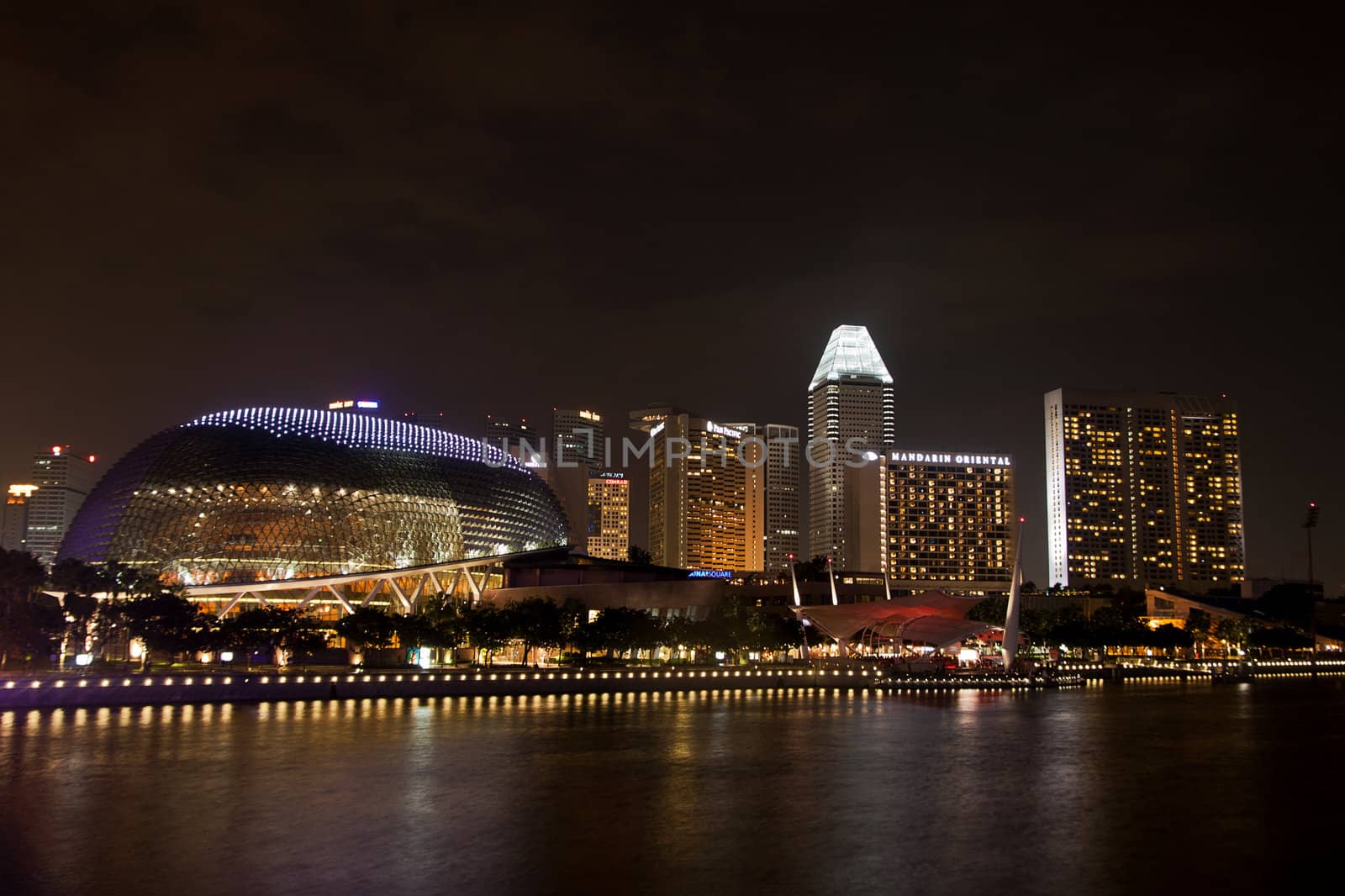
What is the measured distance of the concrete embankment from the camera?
194 feet

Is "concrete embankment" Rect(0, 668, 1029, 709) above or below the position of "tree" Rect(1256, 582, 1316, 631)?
below

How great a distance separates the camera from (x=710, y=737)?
157ft

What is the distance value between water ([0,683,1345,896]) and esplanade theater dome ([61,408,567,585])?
1391 inches

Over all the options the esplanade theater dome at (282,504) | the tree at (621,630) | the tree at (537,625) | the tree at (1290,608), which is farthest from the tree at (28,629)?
the tree at (1290,608)

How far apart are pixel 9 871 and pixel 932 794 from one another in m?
24.7

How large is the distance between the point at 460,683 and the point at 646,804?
3944 cm

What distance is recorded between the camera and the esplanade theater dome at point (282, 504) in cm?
9062

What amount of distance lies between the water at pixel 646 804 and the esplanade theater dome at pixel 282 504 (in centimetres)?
3533

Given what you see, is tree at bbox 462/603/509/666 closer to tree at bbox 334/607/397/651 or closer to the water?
tree at bbox 334/607/397/651

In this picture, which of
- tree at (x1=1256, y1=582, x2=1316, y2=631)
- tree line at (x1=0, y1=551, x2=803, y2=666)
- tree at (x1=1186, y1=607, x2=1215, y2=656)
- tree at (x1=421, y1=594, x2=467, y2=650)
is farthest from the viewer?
tree at (x1=1256, y1=582, x2=1316, y2=631)

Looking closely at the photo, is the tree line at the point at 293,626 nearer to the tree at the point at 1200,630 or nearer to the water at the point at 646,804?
the water at the point at 646,804

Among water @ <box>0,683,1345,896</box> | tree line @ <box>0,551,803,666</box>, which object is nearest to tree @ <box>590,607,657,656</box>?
tree line @ <box>0,551,803,666</box>

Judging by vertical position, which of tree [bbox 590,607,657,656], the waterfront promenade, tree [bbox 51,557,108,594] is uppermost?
tree [bbox 51,557,108,594]

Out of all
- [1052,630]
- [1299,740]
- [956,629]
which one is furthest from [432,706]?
[1052,630]
